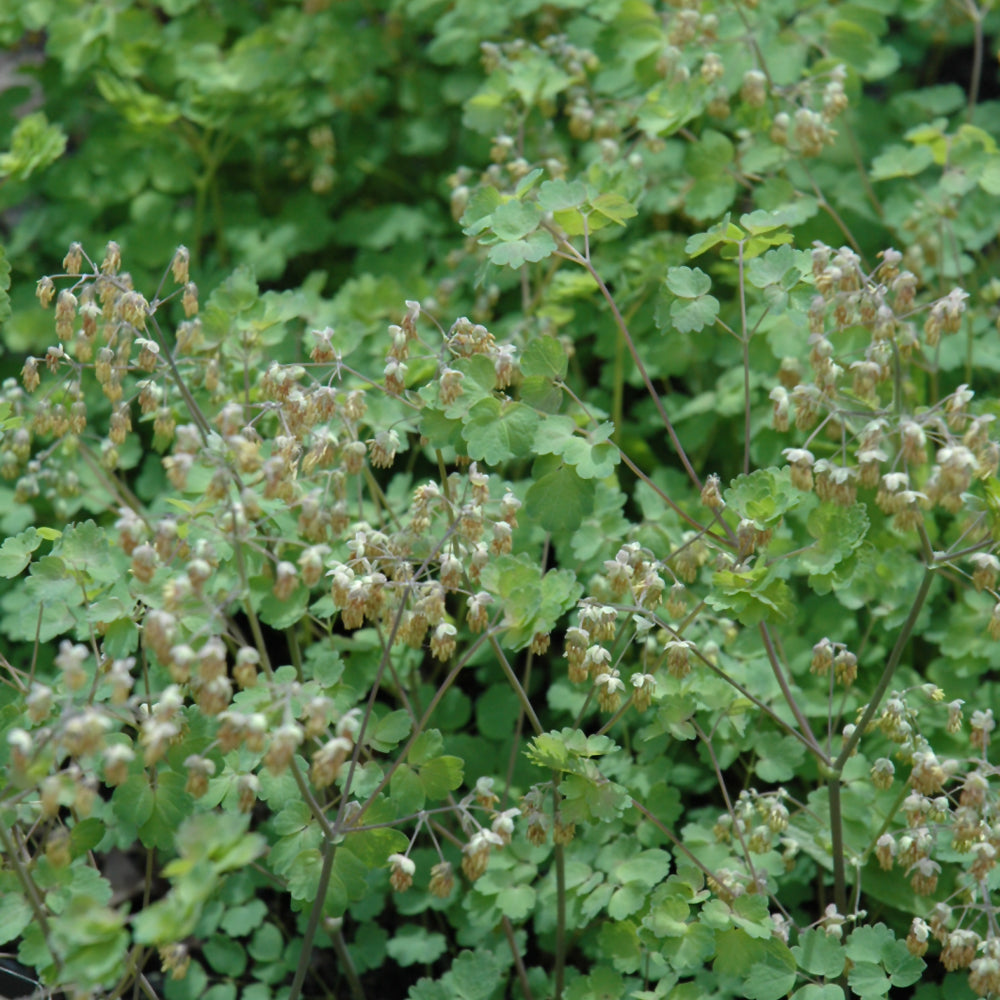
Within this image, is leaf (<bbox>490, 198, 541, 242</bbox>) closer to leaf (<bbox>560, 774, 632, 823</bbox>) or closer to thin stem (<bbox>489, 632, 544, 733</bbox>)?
thin stem (<bbox>489, 632, 544, 733</bbox>)

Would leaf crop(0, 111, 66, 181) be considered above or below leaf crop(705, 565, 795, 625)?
above

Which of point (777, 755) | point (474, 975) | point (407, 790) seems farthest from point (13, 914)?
point (777, 755)

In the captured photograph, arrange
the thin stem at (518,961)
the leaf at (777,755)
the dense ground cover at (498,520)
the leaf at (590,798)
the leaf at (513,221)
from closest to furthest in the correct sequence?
the dense ground cover at (498,520) → the leaf at (590,798) → the leaf at (513,221) → the thin stem at (518,961) → the leaf at (777,755)

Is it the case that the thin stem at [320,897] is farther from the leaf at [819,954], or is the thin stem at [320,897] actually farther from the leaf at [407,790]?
the leaf at [819,954]

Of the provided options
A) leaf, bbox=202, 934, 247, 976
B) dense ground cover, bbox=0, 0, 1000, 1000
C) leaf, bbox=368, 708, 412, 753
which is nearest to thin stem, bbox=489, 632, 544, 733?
dense ground cover, bbox=0, 0, 1000, 1000

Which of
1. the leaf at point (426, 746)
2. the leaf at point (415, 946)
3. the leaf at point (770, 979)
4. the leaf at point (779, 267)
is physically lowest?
the leaf at point (415, 946)

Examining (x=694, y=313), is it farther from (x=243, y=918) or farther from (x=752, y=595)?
(x=243, y=918)

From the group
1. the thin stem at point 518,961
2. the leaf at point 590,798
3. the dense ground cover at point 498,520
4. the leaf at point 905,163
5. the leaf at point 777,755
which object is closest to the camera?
the dense ground cover at point 498,520

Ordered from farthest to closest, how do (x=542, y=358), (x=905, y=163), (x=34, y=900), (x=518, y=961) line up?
(x=905, y=163) → (x=518, y=961) → (x=542, y=358) → (x=34, y=900)

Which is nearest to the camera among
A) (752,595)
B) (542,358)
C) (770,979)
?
(752,595)

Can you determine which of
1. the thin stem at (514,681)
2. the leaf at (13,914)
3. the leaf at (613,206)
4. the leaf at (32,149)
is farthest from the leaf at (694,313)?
the leaf at (32,149)
